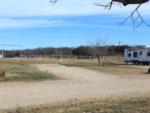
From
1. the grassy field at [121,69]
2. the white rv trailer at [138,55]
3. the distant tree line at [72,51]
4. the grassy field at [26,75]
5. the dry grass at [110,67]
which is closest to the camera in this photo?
the grassy field at [26,75]

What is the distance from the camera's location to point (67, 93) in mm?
20094

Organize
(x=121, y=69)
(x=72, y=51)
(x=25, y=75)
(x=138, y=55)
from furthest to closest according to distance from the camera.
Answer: (x=72, y=51) < (x=138, y=55) < (x=121, y=69) < (x=25, y=75)

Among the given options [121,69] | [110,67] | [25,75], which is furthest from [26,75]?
[110,67]

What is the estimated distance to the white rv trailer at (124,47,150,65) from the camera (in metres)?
77.1

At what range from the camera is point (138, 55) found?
80188 mm

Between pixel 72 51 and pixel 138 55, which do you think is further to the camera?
pixel 72 51

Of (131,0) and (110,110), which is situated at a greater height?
(131,0)

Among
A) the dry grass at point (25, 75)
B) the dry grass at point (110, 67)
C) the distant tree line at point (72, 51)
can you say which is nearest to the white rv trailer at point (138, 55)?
the dry grass at point (110, 67)

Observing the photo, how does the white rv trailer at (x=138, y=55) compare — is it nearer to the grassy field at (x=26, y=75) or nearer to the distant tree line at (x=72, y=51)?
the distant tree line at (x=72, y=51)

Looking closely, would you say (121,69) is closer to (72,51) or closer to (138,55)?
(138,55)

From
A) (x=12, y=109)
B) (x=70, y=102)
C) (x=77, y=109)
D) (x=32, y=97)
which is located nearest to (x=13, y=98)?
(x=32, y=97)

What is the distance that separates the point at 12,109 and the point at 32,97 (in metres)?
3.98

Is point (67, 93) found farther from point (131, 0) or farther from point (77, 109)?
point (131, 0)

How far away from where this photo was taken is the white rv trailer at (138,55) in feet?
253
